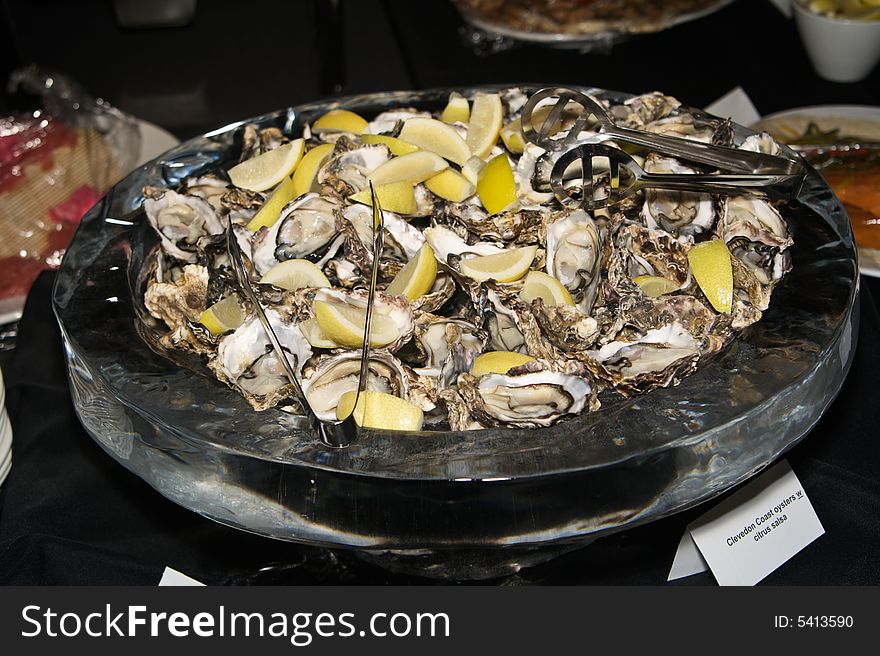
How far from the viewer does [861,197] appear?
3.67ft

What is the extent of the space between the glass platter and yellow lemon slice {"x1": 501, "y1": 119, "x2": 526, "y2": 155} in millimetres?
259

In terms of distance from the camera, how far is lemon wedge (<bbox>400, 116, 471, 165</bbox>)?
0.80 meters

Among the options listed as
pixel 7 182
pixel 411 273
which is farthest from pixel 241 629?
Answer: pixel 7 182

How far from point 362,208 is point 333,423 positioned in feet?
0.71

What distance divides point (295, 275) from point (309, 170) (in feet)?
0.45

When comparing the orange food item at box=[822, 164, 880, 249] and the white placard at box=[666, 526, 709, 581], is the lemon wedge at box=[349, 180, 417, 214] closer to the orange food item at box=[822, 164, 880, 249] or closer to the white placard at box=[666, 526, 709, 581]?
the white placard at box=[666, 526, 709, 581]

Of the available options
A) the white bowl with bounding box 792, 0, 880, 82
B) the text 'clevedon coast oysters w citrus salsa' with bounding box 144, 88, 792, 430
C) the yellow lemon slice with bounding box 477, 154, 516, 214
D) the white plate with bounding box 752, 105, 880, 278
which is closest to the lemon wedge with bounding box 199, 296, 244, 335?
the text 'clevedon coast oysters w citrus salsa' with bounding box 144, 88, 792, 430

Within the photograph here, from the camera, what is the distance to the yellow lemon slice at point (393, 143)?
31.0 inches

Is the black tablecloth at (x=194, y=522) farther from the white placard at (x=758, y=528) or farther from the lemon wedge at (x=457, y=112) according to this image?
the lemon wedge at (x=457, y=112)

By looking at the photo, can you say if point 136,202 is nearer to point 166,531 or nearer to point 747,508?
point 166,531

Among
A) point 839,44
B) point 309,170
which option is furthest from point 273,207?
point 839,44

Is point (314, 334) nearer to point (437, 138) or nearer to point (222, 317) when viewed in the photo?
point (222, 317)

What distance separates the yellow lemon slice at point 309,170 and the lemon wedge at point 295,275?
0.35ft

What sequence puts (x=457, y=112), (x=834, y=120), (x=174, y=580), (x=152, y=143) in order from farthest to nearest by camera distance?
(x=152, y=143) → (x=834, y=120) → (x=457, y=112) → (x=174, y=580)
